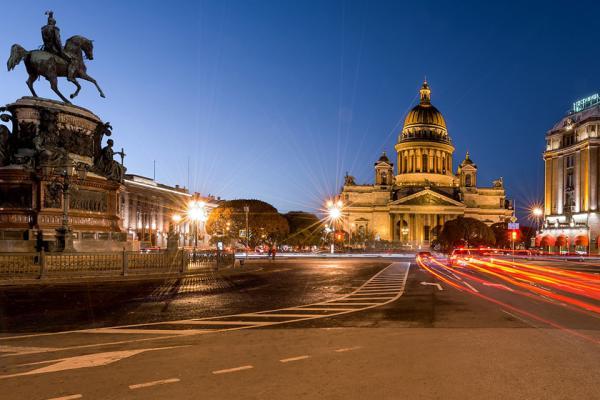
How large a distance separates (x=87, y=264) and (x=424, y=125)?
13762cm

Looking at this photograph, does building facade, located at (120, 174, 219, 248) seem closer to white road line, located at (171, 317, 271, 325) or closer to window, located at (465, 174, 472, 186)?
window, located at (465, 174, 472, 186)

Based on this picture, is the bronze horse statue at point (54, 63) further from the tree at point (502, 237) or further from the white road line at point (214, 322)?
the tree at point (502, 237)

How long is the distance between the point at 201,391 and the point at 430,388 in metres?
3.13

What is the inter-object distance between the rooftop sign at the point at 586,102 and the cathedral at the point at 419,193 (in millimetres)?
40621

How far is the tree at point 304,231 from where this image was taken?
355 ft

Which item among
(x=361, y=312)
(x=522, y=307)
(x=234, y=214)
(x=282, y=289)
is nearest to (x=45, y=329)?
(x=361, y=312)

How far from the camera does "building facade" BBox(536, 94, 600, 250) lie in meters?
87.7

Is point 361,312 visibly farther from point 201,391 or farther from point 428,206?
point 428,206

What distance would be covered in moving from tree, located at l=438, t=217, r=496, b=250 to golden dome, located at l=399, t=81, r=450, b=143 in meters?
59.4

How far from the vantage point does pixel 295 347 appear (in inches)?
393

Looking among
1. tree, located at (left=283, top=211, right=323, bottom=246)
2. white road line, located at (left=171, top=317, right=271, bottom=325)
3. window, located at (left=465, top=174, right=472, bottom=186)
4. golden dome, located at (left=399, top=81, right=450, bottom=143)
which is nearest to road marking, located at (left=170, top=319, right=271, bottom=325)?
white road line, located at (left=171, top=317, right=271, bottom=325)

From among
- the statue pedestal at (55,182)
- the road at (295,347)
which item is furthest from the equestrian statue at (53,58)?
the road at (295,347)

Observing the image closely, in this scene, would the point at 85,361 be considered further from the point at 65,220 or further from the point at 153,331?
the point at 65,220

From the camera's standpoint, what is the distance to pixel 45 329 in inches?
469
